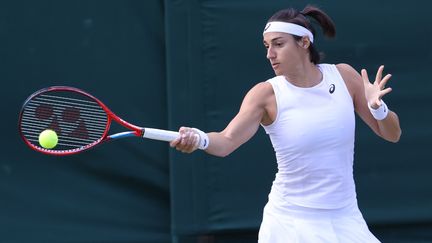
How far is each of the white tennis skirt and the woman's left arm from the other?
1.02ft

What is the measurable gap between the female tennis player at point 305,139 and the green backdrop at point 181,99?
131 cm

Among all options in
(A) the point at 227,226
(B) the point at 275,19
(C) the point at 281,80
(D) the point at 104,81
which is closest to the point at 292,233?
(C) the point at 281,80

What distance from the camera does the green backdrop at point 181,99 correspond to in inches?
193

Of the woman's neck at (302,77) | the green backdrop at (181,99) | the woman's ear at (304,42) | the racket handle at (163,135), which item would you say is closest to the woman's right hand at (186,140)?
the racket handle at (163,135)

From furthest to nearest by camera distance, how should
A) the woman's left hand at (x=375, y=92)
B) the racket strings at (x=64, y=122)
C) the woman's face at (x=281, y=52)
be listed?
the racket strings at (x=64, y=122)
the woman's face at (x=281, y=52)
the woman's left hand at (x=375, y=92)

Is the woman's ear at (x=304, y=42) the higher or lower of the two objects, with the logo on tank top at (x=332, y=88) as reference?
higher

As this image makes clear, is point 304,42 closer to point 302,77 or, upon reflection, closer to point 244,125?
point 302,77

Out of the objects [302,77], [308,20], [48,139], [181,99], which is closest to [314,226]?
[302,77]

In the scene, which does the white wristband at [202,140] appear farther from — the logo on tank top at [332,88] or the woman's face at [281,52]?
the logo on tank top at [332,88]

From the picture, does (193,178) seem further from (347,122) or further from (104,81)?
(347,122)

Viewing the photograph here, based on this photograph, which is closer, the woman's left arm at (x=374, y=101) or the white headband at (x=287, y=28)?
the woman's left arm at (x=374, y=101)

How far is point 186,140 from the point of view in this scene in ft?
10.9

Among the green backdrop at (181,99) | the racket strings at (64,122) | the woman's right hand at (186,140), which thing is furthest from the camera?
the green backdrop at (181,99)

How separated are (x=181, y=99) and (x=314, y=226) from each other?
61.1 inches
